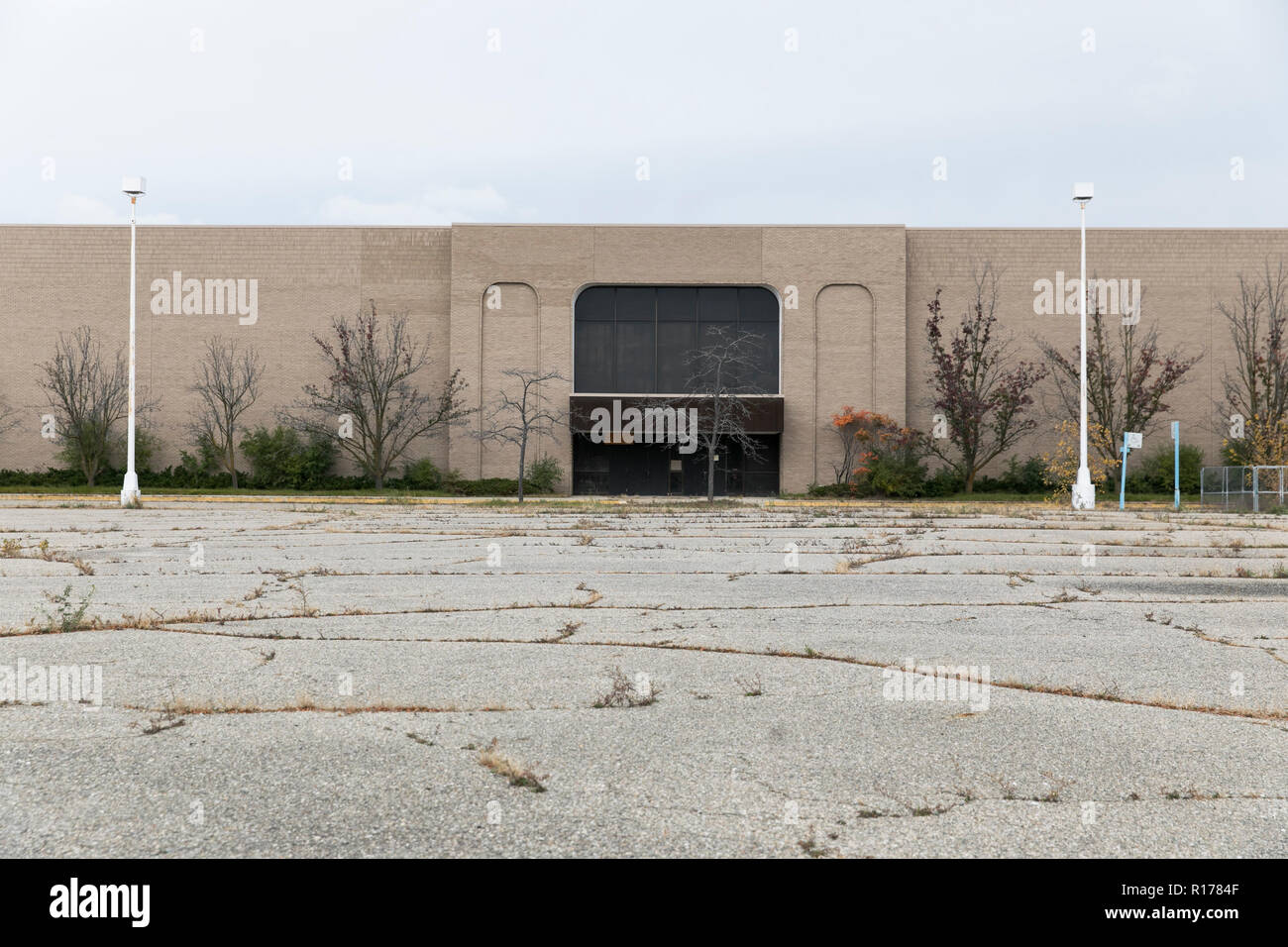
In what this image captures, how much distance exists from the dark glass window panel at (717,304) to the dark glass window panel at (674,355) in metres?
0.71

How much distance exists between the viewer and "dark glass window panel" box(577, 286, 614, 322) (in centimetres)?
4012

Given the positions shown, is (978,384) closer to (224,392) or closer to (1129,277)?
(1129,277)

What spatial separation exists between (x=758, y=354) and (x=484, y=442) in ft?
37.4

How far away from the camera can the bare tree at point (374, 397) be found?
39.8 metres

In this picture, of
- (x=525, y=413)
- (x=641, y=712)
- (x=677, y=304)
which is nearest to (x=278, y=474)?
(x=525, y=413)

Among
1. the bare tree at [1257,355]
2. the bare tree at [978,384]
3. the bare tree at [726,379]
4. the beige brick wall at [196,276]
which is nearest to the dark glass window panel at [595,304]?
the bare tree at [726,379]

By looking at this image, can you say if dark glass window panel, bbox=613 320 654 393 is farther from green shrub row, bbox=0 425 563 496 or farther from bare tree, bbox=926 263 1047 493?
bare tree, bbox=926 263 1047 493

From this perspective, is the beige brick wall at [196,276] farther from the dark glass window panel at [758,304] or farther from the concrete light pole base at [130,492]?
the concrete light pole base at [130,492]

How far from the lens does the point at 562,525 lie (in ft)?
67.9

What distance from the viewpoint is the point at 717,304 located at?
40000 mm

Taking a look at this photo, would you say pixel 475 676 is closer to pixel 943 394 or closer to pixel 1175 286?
pixel 943 394

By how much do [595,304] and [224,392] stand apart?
50.1 ft

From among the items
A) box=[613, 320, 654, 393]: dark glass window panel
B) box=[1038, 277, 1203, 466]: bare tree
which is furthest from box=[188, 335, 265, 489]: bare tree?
box=[1038, 277, 1203, 466]: bare tree
